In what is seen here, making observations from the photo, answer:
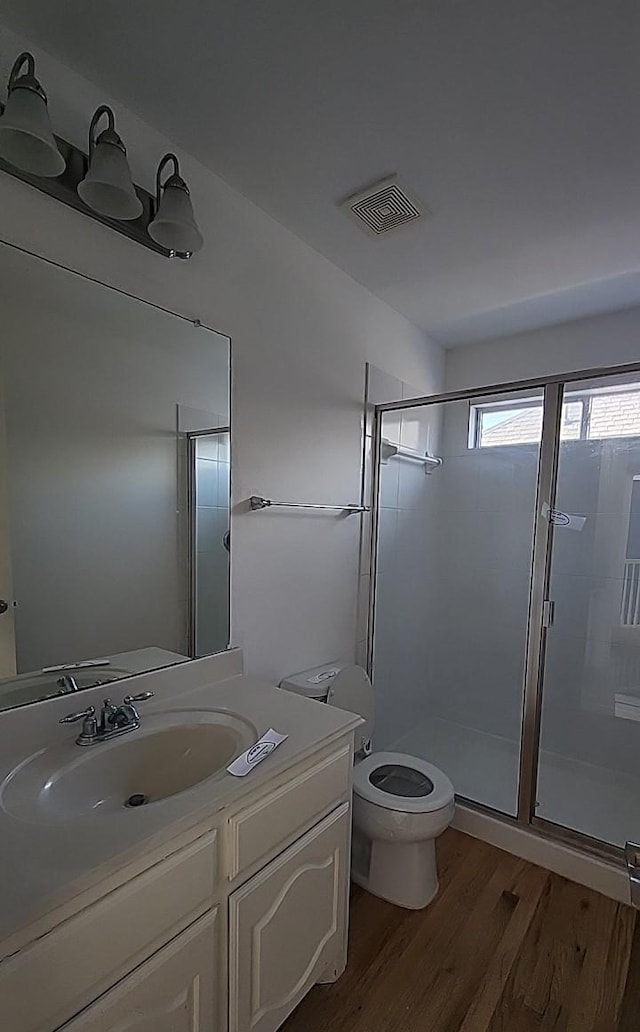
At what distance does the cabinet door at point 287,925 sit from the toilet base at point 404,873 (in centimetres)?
40

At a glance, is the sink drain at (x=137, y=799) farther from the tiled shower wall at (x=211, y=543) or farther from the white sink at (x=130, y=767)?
the tiled shower wall at (x=211, y=543)

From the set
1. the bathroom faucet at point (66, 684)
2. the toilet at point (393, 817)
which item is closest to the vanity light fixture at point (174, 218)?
the bathroom faucet at point (66, 684)

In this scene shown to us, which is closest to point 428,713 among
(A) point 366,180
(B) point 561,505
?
(B) point 561,505

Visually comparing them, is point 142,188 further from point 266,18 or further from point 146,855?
point 146,855

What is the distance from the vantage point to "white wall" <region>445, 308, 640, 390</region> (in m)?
2.39

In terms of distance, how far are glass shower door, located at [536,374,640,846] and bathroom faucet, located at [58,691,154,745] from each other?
1810 mm

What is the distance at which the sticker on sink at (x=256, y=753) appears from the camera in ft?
3.35

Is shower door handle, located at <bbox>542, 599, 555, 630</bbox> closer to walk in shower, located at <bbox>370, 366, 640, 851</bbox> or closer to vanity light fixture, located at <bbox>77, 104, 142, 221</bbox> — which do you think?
walk in shower, located at <bbox>370, 366, 640, 851</bbox>

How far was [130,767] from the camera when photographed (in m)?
1.16

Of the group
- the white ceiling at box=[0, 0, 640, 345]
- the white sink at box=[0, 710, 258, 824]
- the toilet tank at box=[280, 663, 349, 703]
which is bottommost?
the toilet tank at box=[280, 663, 349, 703]

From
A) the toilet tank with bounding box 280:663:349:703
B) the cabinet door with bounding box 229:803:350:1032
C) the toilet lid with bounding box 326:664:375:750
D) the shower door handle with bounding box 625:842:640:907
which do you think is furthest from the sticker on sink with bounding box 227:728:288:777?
the shower door handle with bounding box 625:842:640:907

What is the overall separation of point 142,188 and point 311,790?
1669 millimetres

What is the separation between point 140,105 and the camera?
4.16 feet

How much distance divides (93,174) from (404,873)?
2292 mm
